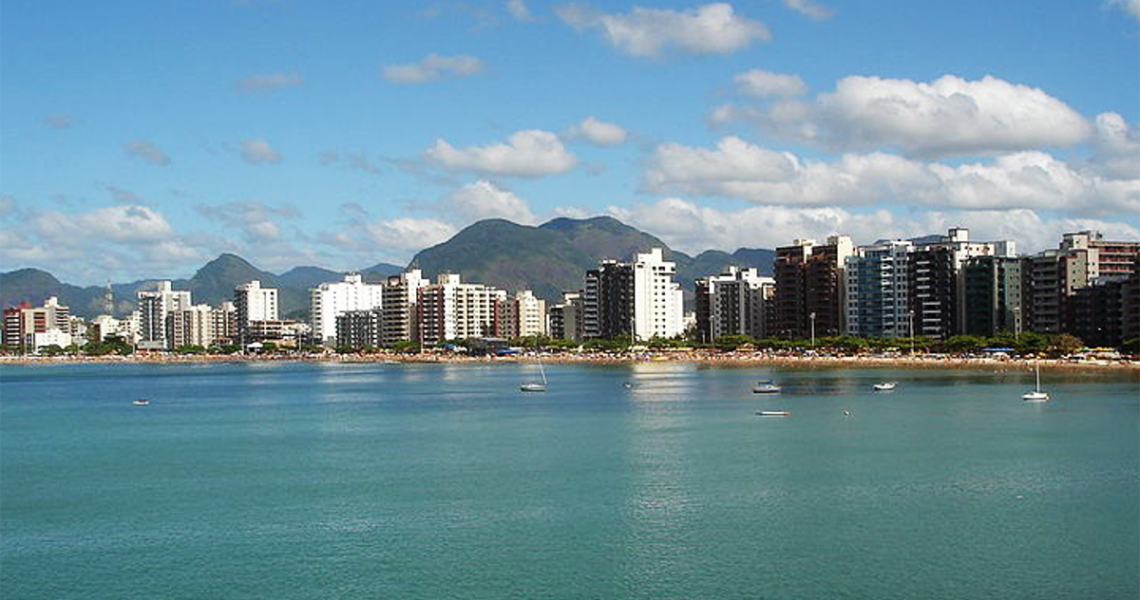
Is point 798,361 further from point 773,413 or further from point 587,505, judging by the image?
point 587,505

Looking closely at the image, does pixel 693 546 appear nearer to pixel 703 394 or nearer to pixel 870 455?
pixel 870 455

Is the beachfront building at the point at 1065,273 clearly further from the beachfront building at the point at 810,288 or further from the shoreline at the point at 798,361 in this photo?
the beachfront building at the point at 810,288

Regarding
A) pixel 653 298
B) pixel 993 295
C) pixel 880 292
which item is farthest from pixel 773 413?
pixel 653 298

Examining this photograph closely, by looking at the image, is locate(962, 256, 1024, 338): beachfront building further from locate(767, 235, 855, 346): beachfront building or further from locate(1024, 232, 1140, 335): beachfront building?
locate(767, 235, 855, 346): beachfront building

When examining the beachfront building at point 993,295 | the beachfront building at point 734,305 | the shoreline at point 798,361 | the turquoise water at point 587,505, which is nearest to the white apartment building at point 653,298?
the beachfront building at point 734,305

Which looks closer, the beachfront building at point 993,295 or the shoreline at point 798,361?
the shoreline at point 798,361

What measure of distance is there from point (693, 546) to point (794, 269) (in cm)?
13868

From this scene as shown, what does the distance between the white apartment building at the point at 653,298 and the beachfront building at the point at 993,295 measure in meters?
61.0

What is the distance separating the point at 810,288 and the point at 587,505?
132 m

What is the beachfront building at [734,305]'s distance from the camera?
604 ft

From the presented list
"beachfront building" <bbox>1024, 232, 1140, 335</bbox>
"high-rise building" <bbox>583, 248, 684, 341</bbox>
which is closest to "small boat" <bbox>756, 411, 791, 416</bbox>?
"beachfront building" <bbox>1024, 232, 1140, 335</bbox>

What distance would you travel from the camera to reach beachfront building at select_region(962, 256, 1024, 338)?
13825cm

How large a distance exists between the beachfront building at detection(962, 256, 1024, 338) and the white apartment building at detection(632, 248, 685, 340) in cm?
6100

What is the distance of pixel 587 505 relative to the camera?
3712 centimetres
